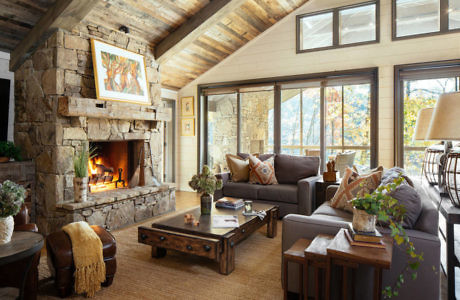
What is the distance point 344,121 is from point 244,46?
253cm

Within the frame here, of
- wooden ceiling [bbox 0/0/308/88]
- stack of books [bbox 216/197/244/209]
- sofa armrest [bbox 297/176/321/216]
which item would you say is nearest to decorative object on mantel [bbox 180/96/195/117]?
wooden ceiling [bbox 0/0/308/88]

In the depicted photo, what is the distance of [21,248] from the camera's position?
5.82 feet

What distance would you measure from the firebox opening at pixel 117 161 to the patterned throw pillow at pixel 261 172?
5.86 ft

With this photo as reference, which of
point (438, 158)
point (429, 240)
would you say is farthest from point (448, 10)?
point (429, 240)

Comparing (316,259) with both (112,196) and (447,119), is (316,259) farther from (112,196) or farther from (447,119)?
(112,196)

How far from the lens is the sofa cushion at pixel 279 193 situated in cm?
433

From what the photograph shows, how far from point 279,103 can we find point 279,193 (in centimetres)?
217

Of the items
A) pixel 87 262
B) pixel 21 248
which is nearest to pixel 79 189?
pixel 87 262

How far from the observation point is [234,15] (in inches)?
205

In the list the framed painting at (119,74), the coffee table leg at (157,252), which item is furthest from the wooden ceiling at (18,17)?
the coffee table leg at (157,252)

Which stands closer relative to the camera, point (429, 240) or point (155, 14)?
point (429, 240)

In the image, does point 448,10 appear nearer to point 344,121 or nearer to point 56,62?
point 344,121

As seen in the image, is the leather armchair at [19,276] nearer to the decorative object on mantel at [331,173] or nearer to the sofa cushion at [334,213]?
the sofa cushion at [334,213]

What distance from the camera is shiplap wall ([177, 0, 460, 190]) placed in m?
4.77
